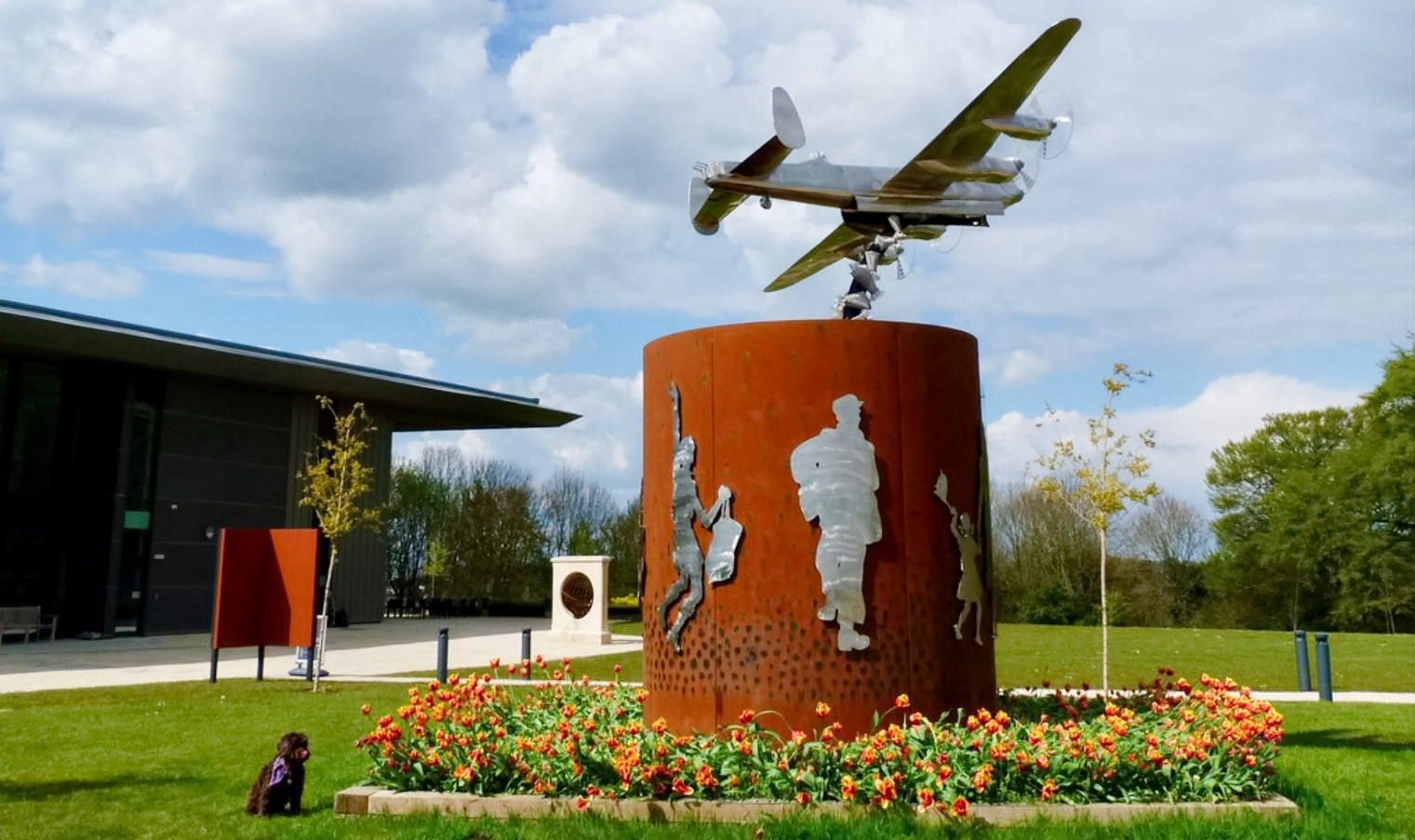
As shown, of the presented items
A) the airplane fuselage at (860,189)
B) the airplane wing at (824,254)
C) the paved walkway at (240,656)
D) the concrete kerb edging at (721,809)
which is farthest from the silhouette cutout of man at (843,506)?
the paved walkway at (240,656)

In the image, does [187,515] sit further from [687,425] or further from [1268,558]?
[1268,558]

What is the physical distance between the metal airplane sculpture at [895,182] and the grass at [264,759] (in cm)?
439

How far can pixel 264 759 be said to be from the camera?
9.26 meters

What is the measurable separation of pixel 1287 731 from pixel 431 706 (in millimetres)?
8873

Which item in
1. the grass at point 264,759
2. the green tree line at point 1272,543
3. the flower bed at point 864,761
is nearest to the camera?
the grass at point 264,759

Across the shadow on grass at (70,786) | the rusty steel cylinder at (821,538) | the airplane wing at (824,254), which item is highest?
the airplane wing at (824,254)

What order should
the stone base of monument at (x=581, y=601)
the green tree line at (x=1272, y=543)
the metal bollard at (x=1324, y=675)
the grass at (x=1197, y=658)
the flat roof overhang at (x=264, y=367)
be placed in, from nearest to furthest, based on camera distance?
the metal bollard at (x=1324, y=675), the grass at (x=1197, y=658), the flat roof overhang at (x=264, y=367), the stone base of monument at (x=581, y=601), the green tree line at (x=1272, y=543)

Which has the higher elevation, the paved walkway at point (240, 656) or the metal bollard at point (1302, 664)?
the metal bollard at point (1302, 664)

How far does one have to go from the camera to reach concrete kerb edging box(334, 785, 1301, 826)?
606cm

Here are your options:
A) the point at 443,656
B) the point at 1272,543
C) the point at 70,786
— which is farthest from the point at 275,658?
the point at 1272,543

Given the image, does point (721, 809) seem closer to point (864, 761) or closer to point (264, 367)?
point (864, 761)

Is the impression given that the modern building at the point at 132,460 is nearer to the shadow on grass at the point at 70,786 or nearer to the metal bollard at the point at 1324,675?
the shadow on grass at the point at 70,786

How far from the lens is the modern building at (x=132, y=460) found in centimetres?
2528

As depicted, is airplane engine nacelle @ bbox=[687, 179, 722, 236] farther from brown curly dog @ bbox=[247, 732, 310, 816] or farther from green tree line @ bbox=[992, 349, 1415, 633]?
green tree line @ bbox=[992, 349, 1415, 633]
